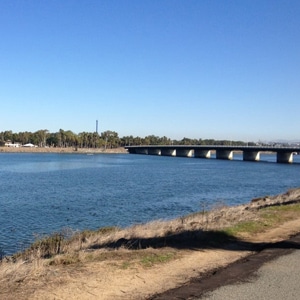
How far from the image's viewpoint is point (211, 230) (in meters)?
15.2

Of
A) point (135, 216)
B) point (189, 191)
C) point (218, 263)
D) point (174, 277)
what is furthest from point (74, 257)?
point (189, 191)

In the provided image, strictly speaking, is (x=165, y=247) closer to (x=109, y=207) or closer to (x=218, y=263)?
(x=218, y=263)

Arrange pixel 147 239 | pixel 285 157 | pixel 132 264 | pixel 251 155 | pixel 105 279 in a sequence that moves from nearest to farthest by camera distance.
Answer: pixel 105 279 < pixel 132 264 < pixel 147 239 < pixel 285 157 < pixel 251 155

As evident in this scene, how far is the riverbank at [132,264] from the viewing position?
321 inches

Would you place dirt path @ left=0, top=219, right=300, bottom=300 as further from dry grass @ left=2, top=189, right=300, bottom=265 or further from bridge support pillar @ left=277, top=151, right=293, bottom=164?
bridge support pillar @ left=277, top=151, right=293, bottom=164

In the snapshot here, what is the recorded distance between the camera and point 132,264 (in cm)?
1003

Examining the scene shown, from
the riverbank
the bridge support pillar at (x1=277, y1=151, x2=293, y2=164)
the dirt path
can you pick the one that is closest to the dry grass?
the riverbank

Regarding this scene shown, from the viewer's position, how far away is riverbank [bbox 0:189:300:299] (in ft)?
26.8

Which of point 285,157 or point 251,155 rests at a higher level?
point 251,155

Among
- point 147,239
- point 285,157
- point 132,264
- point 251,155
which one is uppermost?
point 132,264

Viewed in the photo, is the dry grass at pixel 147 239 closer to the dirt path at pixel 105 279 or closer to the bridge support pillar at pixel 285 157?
the dirt path at pixel 105 279

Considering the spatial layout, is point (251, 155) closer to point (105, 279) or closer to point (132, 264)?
point (132, 264)

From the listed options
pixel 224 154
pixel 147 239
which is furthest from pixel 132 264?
pixel 224 154

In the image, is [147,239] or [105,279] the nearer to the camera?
[105,279]
